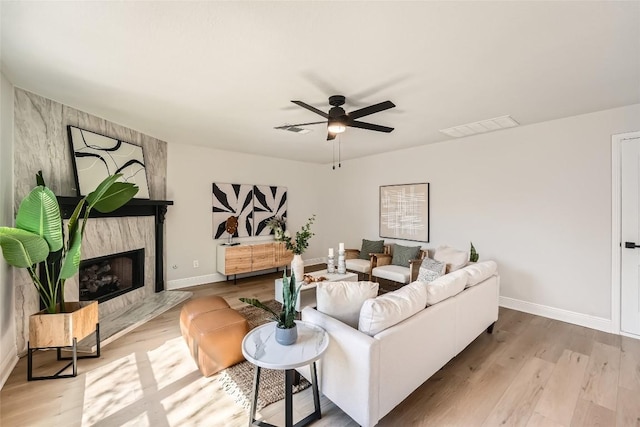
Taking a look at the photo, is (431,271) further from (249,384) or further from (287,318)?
(249,384)

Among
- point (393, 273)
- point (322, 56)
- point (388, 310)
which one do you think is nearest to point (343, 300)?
point (388, 310)

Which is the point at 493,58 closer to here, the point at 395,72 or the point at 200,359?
the point at 395,72

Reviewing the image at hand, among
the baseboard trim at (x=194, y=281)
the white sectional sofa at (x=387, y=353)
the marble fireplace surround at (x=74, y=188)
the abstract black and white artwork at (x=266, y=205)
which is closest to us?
the white sectional sofa at (x=387, y=353)

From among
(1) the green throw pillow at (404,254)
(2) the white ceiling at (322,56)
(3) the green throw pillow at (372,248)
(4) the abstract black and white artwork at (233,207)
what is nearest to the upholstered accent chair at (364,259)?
(3) the green throw pillow at (372,248)

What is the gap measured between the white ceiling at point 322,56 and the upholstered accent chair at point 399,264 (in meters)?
2.15

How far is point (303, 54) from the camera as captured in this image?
6.35 feet

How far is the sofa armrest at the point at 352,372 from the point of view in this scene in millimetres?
1547

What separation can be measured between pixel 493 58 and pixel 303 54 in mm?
1414

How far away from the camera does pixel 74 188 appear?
3.02 m

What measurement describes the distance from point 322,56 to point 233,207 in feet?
12.3

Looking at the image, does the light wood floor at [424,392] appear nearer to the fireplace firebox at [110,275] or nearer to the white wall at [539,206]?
the white wall at [539,206]

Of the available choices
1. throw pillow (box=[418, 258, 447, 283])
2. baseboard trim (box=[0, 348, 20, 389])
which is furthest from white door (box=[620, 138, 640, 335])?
baseboard trim (box=[0, 348, 20, 389])

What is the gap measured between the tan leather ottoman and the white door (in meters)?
4.12

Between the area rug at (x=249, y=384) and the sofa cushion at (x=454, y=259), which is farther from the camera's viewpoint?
the sofa cushion at (x=454, y=259)
